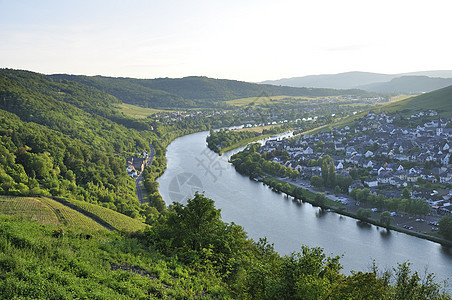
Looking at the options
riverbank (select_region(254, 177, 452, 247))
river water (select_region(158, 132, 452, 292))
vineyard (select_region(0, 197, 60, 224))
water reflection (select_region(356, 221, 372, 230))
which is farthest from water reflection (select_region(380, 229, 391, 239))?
vineyard (select_region(0, 197, 60, 224))

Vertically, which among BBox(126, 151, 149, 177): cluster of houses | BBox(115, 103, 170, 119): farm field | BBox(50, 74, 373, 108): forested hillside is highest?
BBox(50, 74, 373, 108): forested hillside

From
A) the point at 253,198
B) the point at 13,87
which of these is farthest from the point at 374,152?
the point at 13,87

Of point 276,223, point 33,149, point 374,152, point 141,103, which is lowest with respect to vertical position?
point 276,223

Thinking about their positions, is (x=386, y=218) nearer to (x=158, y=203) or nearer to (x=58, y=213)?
(x=158, y=203)

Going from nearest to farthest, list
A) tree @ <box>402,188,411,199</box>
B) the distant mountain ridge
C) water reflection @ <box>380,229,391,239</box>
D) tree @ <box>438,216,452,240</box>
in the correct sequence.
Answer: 1. tree @ <box>438,216,452,240</box>
2. water reflection @ <box>380,229,391,239</box>
3. tree @ <box>402,188,411,199</box>
4. the distant mountain ridge

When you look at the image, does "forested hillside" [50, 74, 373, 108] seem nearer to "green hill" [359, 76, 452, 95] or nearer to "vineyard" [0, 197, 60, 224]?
"green hill" [359, 76, 452, 95]

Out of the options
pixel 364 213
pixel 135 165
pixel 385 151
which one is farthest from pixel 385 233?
pixel 135 165

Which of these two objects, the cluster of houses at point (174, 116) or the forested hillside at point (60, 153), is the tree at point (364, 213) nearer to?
the forested hillside at point (60, 153)

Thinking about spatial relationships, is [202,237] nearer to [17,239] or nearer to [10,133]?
[17,239]
